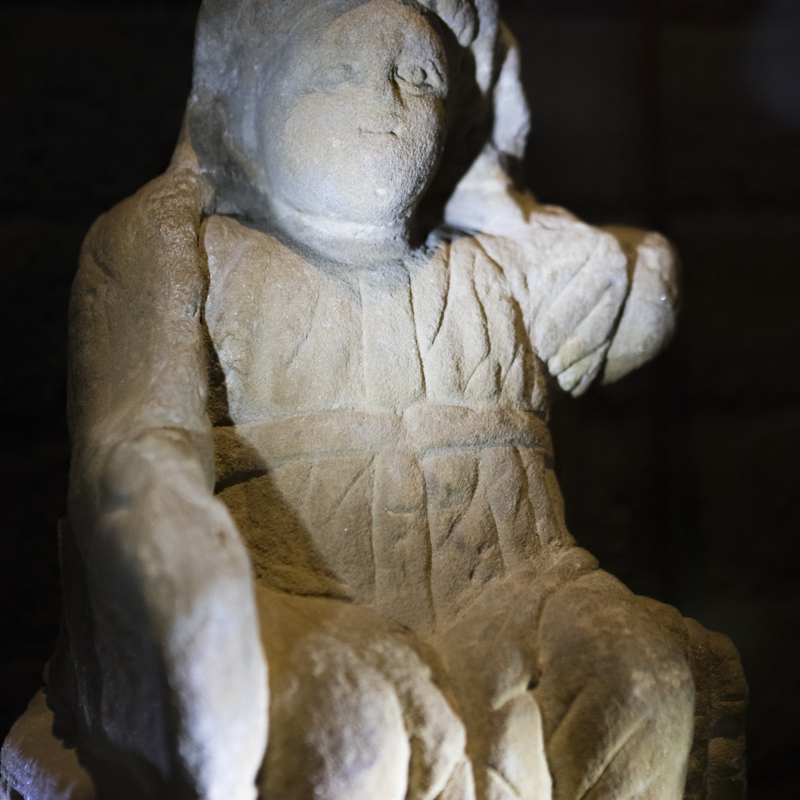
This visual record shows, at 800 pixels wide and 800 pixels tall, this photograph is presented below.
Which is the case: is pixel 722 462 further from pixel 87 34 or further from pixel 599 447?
pixel 87 34

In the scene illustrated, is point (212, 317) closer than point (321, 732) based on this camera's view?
No

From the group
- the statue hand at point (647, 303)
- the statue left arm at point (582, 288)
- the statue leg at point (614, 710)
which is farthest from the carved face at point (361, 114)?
the statue leg at point (614, 710)

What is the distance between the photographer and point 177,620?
3.70 ft

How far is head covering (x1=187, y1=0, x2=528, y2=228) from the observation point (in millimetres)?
1731

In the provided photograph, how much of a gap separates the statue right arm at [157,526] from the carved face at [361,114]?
0.24 meters

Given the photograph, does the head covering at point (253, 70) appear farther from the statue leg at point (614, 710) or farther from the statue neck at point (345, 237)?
the statue leg at point (614, 710)

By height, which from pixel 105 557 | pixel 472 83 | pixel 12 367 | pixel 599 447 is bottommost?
pixel 599 447

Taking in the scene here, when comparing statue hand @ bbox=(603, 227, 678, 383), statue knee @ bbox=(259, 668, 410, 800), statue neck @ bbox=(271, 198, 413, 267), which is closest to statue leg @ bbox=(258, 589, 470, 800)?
statue knee @ bbox=(259, 668, 410, 800)

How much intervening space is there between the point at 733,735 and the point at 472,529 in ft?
2.13

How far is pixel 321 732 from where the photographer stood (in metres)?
1.20

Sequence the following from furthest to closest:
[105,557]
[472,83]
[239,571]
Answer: [472,83]
[105,557]
[239,571]

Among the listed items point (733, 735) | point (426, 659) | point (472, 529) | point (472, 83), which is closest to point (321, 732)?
point (426, 659)

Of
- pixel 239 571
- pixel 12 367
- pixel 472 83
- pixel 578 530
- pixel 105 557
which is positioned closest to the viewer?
pixel 239 571

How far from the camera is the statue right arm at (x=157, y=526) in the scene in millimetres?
1115
